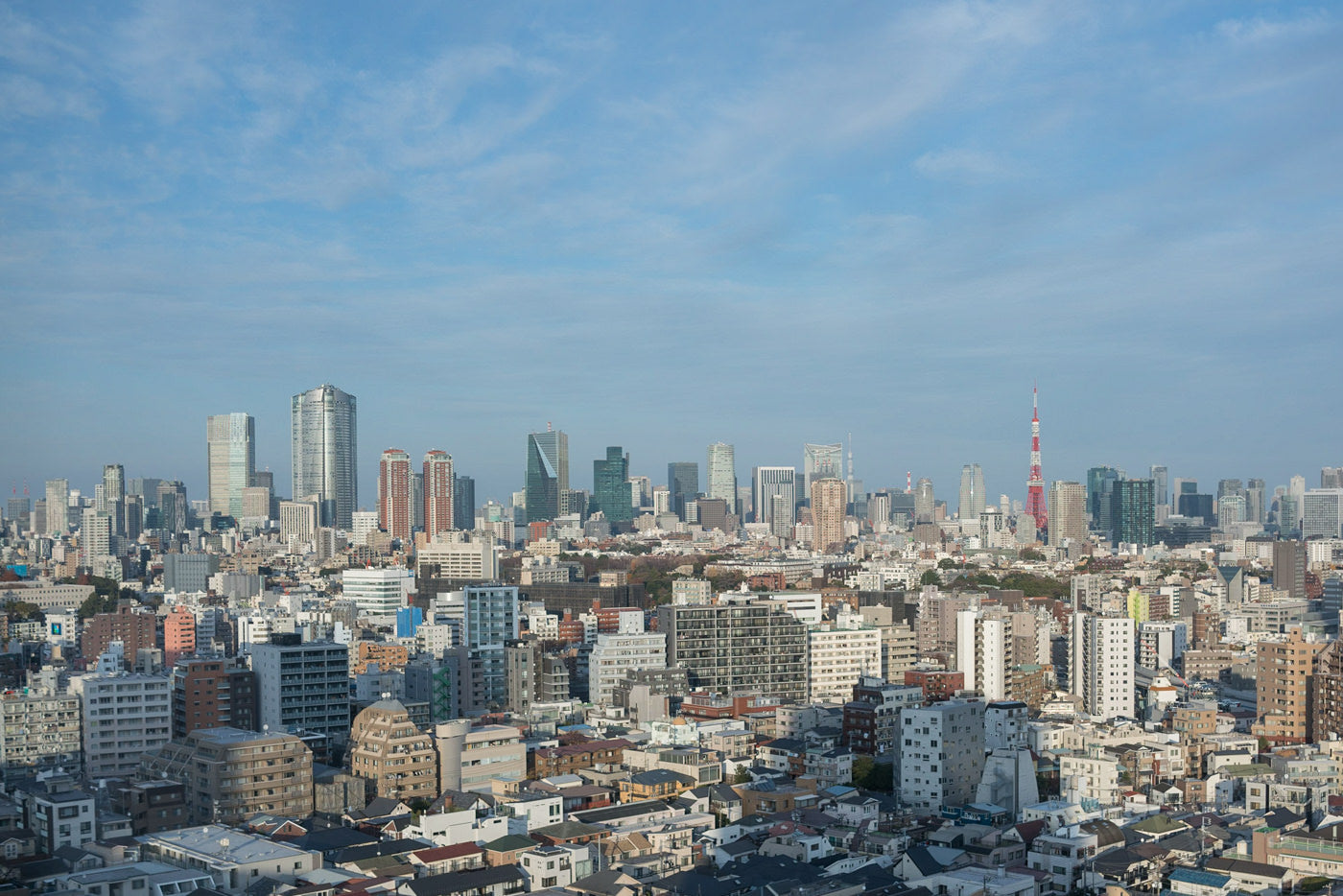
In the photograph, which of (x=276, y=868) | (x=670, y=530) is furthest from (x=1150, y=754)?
(x=670, y=530)

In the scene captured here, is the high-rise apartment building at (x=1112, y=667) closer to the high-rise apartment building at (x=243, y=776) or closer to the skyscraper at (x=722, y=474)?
the high-rise apartment building at (x=243, y=776)

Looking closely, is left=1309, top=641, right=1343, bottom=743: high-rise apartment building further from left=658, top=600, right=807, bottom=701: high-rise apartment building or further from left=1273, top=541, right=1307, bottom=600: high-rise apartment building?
left=1273, top=541, right=1307, bottom=600: high-rise apartment building

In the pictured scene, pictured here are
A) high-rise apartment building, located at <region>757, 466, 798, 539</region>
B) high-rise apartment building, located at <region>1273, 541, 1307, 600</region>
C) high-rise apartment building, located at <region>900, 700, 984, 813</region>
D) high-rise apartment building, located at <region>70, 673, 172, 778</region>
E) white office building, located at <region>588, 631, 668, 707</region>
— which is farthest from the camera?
high-rise apartment building, located at <region>757, 466, 798, 539</region>

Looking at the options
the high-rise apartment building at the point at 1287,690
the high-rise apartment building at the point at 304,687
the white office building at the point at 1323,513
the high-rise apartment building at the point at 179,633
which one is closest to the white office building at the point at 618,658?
the high-rise apartment building at the point at 304,687

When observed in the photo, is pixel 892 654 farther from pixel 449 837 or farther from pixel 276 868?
pixel 276 868

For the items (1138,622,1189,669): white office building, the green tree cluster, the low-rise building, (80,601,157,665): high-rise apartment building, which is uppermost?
the low-rise building

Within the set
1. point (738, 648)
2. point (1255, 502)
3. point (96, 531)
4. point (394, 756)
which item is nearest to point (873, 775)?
point (394, 756)

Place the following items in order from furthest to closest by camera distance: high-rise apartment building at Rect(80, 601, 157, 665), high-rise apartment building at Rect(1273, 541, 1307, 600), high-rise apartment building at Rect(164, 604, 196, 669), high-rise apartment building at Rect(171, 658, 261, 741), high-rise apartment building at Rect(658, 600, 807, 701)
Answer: high-rise apartment building at Rect(1273, 541, 1307, 600) → high-rise apartment building at Rect(164, 604, 196, 669) → high-rise apartment building at Rect(80, 601, 157, 665) → high-rise apartment building at Rect(658, 600, 807, 701) → high-rise apartment building at Rect(171, 658, 261, 741)

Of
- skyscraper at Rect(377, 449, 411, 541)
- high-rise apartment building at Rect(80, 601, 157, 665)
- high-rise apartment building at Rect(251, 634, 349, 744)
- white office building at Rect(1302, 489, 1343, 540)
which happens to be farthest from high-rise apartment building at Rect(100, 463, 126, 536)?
white office building at Rect(1302, 489, 1343, 540)
